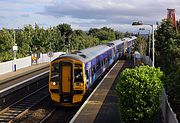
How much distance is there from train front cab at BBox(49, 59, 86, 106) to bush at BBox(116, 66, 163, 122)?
681 centimetres

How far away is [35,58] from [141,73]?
39.2 metres

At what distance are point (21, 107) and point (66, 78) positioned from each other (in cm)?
393

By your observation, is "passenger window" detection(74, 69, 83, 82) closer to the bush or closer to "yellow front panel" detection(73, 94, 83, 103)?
"yellow front panel" detection(73, 94, 83, 103)

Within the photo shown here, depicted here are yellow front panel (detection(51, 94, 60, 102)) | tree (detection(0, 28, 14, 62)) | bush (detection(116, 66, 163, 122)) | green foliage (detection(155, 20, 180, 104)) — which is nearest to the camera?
bush (detection(116, 66, 163, 122))

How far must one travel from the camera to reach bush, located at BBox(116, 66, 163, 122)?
14.7 m

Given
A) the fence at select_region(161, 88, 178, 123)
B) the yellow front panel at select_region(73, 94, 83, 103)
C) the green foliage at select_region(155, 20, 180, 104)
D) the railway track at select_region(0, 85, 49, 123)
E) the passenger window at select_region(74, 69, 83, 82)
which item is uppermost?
the green foliage at select_region(155, 20, 180, 104)

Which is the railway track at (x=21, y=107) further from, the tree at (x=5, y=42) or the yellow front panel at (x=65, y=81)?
the tree at (x=5, y=42)

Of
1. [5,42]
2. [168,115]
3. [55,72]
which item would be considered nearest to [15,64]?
[5,42]

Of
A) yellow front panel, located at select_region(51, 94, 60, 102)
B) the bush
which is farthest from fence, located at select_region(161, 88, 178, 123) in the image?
yellow front panel, located at select_region(51, 94, 60, 102)

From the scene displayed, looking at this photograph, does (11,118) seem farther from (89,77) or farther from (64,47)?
(64,47)

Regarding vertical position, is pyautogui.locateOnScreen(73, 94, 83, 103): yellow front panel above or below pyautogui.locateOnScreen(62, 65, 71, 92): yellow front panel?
below

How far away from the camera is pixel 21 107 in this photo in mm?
23500

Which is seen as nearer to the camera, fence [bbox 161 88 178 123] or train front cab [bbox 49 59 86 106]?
fence [bbox 161 88 178 123]

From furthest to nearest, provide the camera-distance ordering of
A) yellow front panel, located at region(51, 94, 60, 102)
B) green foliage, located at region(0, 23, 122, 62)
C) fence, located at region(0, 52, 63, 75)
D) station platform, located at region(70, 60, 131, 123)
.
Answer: green foliage, located at region(0, 23, 122, 62)
fence, located at region(0, 52, 63, 75)
yellow front panel, located at region(51, 94, 60, 102)
station platform, located at region(70, 60, 131, 123)
